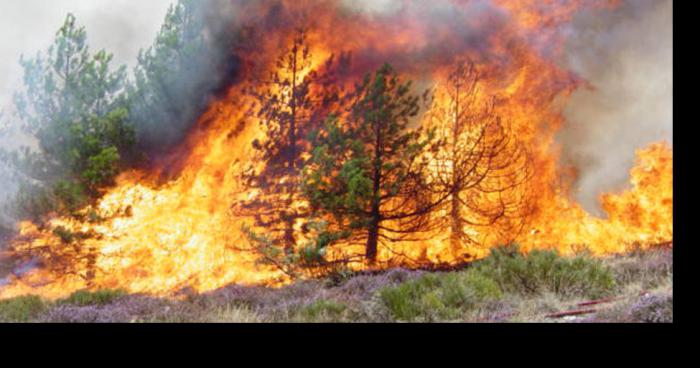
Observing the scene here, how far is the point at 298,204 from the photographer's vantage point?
12766mm

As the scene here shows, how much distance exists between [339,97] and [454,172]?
3.04 metres

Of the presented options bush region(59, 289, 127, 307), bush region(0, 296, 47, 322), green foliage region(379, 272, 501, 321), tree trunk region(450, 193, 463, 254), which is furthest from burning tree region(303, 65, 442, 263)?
bush region(0, 296, 47, 322)

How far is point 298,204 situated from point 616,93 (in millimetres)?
7083

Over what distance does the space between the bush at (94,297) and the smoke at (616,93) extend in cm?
971

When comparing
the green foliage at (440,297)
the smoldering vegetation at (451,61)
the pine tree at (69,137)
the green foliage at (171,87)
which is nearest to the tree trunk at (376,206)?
the smoldering vegetation at (451,61)

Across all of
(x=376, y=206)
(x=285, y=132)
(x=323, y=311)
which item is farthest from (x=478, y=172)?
(x=323, y=311)

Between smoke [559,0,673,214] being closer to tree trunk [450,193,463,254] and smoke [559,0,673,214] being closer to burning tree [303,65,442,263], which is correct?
tree trunk [450,193,463,254]

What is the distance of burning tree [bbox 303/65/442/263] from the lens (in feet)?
40.8

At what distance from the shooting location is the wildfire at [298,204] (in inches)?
488

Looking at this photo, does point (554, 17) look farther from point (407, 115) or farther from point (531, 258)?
point (531, 258)

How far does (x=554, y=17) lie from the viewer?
42.3ft

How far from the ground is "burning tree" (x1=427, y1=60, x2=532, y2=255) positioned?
1.27m

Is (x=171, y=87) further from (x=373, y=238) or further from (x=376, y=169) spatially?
(x=373, y=238)
